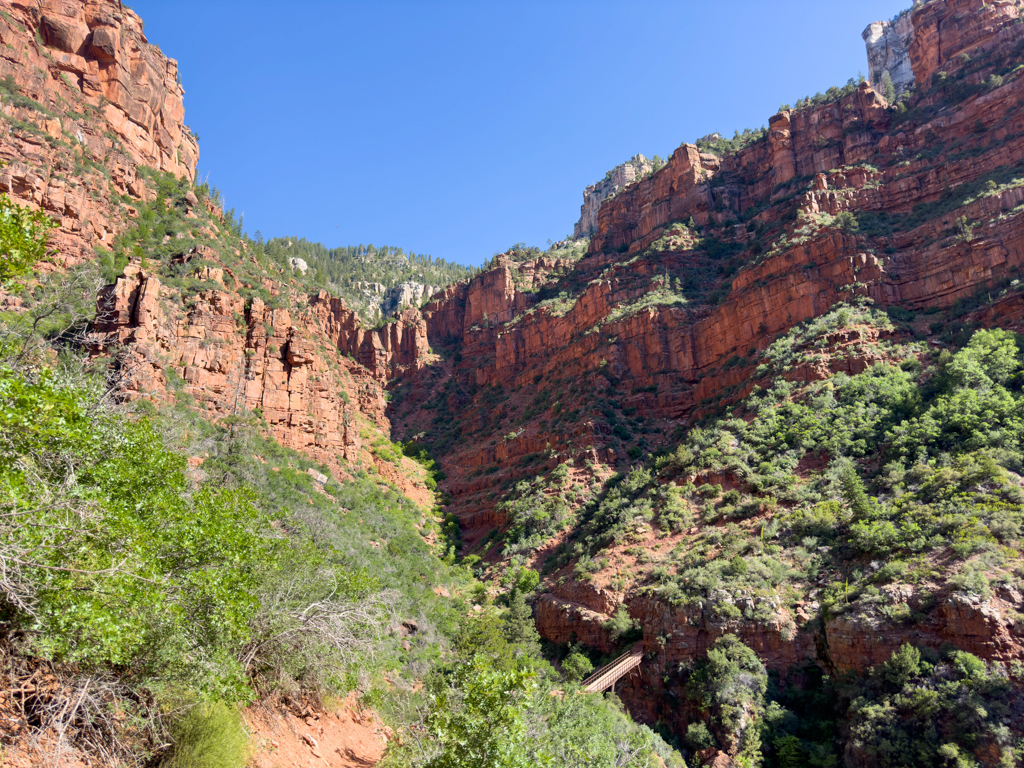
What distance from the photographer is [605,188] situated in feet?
508

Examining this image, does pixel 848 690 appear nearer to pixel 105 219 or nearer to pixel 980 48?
pixel 105 219

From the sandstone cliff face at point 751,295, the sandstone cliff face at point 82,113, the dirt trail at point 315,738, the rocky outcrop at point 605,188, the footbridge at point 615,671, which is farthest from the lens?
the rocky outcrop at point 605,188

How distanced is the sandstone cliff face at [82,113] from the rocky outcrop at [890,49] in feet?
425

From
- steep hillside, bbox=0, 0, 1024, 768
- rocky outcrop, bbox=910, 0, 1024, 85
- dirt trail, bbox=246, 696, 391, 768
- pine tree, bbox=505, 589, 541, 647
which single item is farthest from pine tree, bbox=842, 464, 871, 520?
rocky outcrop, bbox=910, 0, 1024, 85

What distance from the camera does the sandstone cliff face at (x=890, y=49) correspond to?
4636 inches

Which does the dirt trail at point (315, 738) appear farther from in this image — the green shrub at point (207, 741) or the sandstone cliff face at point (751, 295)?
the sandstone cliff face at point (751, 295)

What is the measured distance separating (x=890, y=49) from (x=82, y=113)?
150008mm

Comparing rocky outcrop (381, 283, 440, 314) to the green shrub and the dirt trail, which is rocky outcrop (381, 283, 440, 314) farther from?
the green shrub

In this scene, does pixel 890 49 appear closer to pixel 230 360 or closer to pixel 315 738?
pixel 230 360

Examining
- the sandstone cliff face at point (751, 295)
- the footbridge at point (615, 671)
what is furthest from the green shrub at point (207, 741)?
the sandstone cliff face at point (751, 295)

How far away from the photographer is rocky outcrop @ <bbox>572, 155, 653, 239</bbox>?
148875 mm

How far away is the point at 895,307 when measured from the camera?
4494 centimetres

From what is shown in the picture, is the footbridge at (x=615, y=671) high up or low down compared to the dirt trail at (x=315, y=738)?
down

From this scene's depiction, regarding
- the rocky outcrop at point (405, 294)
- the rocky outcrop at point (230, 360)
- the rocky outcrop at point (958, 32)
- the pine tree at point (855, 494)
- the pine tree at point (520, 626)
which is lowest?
the pine tree at point (520, 626)
